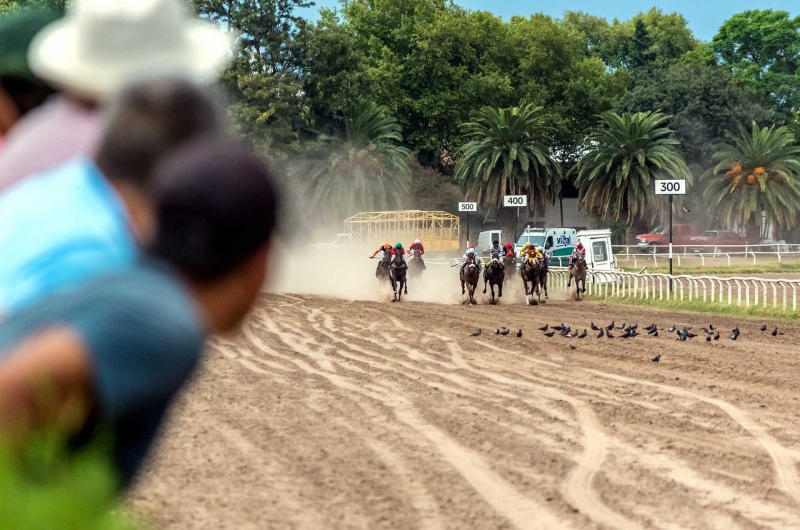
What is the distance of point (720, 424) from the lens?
995 centimetres

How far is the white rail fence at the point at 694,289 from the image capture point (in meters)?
24.9

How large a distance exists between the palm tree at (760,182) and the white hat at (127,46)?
195 feet

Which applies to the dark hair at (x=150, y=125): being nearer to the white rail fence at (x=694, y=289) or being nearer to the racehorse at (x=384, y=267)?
the white rail fence at (x=694, y=289)

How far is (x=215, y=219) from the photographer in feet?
4.35

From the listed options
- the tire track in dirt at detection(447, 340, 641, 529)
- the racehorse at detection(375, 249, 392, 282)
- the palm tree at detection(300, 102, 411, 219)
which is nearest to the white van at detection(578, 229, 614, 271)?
the palm tree at detection(300, 102, 411, 219)

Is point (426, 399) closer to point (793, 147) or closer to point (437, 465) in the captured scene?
point (437, 465)

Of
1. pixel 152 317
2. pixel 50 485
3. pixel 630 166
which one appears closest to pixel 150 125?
pixel 152 317

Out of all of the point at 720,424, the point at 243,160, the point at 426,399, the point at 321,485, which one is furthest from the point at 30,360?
the point at 426,399

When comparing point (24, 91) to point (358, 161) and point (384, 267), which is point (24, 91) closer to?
point (384, 267)

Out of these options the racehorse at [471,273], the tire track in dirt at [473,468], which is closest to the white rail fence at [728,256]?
the racehorse at [471,273]

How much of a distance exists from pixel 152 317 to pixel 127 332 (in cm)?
3

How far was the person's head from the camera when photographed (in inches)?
51.9

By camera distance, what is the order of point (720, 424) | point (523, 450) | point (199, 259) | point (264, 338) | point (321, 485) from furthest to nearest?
point (264, 338) < point (720, 424) < point (523, 450) < point (321, 485) < point (199, 259)

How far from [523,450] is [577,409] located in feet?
7.36
